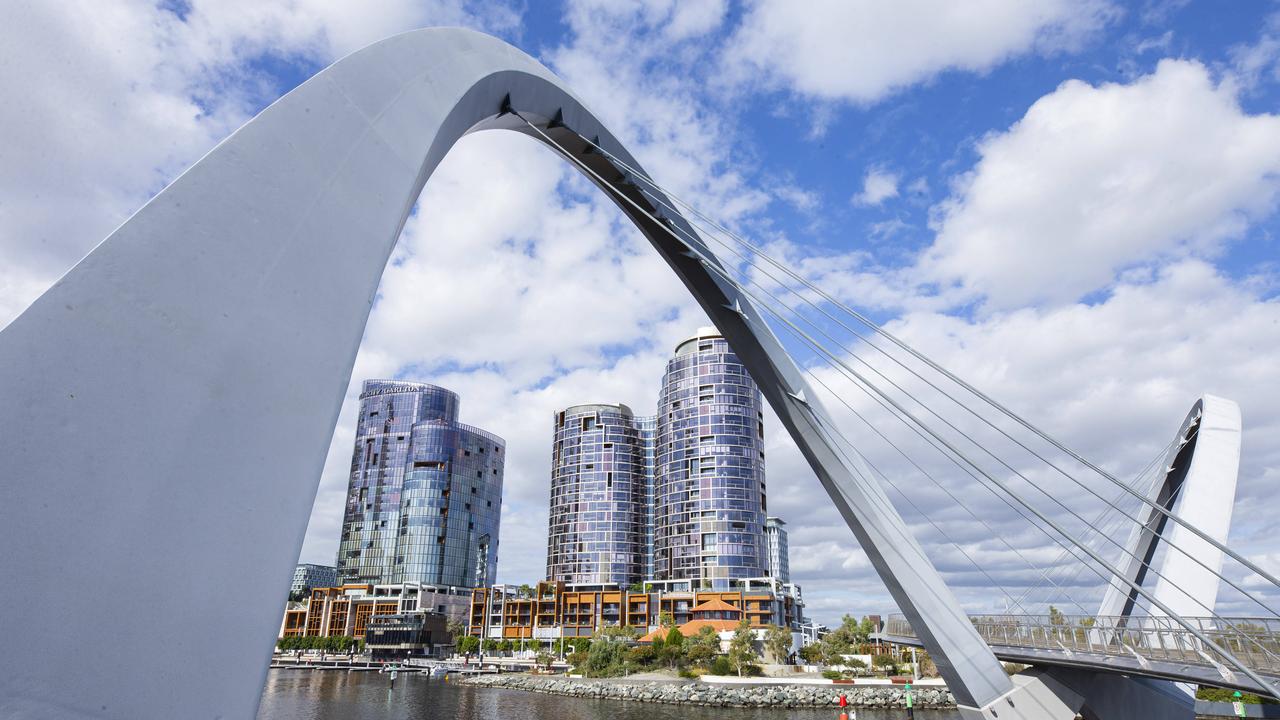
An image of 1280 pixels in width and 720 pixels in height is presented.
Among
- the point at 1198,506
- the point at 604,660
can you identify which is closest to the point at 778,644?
the point at 604,660

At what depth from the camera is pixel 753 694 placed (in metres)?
40.9

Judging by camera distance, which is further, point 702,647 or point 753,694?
point 702,647

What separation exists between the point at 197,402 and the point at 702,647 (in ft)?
177

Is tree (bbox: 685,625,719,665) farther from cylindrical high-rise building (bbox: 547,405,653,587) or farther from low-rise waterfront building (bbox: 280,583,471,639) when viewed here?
low-rise waterfront building (bbox: 280,583,471,639)

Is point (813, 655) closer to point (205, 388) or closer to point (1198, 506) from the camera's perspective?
point (1198, 506)

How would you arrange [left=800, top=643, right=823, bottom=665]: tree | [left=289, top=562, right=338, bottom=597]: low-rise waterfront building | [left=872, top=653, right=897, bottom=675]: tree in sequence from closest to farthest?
[left=872, top=653, right=897, bottom=675]: tree < [left=800, top=643, right=823, bottom=665]: tree < [left=289, top=562, right=338, bottom=597]: low-rise waterfront building

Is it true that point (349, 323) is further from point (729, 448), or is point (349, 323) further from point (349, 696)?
point (729, 448)

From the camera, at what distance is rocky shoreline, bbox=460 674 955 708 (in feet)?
128

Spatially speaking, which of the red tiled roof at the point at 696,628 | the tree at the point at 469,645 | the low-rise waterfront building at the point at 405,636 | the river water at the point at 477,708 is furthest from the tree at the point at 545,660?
the low-rise waterfront building at the point at 405,636

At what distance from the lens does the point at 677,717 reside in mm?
34875

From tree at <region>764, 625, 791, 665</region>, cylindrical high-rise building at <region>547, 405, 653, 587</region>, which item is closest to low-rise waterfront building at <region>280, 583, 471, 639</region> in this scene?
cylindrical high-rise building at <region>547, 405, 653, 587</region>

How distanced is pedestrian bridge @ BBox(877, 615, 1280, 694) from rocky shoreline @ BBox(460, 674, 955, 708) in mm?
26292

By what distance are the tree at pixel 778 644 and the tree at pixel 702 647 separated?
14.1ft

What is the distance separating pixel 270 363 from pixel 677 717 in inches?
1459
